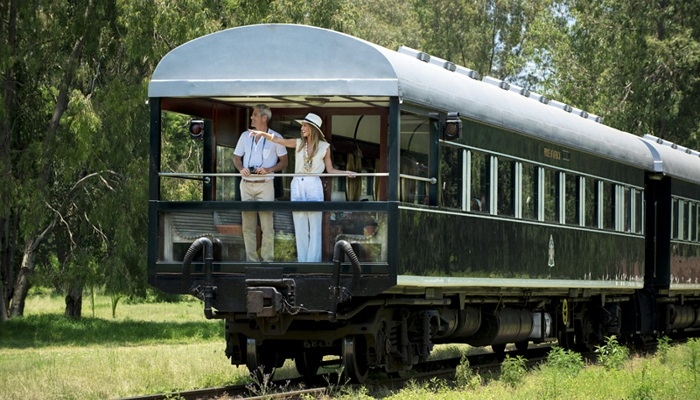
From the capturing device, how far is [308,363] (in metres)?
15.3

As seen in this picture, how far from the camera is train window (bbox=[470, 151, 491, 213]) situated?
1518cm

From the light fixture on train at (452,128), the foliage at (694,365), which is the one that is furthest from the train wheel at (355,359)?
the foliage at (694,365)

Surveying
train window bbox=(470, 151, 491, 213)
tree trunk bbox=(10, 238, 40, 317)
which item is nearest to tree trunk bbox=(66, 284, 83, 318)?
tree trunk bbox=(10, 238, 40, 317)

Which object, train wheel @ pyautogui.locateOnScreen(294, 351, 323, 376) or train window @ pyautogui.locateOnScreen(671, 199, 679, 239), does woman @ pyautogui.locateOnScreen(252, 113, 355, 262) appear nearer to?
train wheel @ pyautogui.locateOnScreen(294, 351, 323, 376)

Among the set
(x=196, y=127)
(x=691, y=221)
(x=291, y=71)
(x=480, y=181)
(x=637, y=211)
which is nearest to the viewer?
(x=291, y=71)

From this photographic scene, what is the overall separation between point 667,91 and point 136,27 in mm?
20643

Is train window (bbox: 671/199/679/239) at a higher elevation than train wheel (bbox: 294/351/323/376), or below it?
higher

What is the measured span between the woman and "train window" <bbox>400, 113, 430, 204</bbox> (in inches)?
25.5

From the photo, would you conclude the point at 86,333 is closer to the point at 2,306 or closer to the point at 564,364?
the point at 2,306

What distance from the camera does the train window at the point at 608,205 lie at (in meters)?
20.5

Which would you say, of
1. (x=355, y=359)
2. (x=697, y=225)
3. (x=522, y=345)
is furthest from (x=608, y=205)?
(x=355, y=359)

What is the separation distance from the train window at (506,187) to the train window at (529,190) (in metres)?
0.39

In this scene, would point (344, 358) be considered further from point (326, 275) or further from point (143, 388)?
point (143, 388)

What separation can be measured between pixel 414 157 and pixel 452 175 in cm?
87
